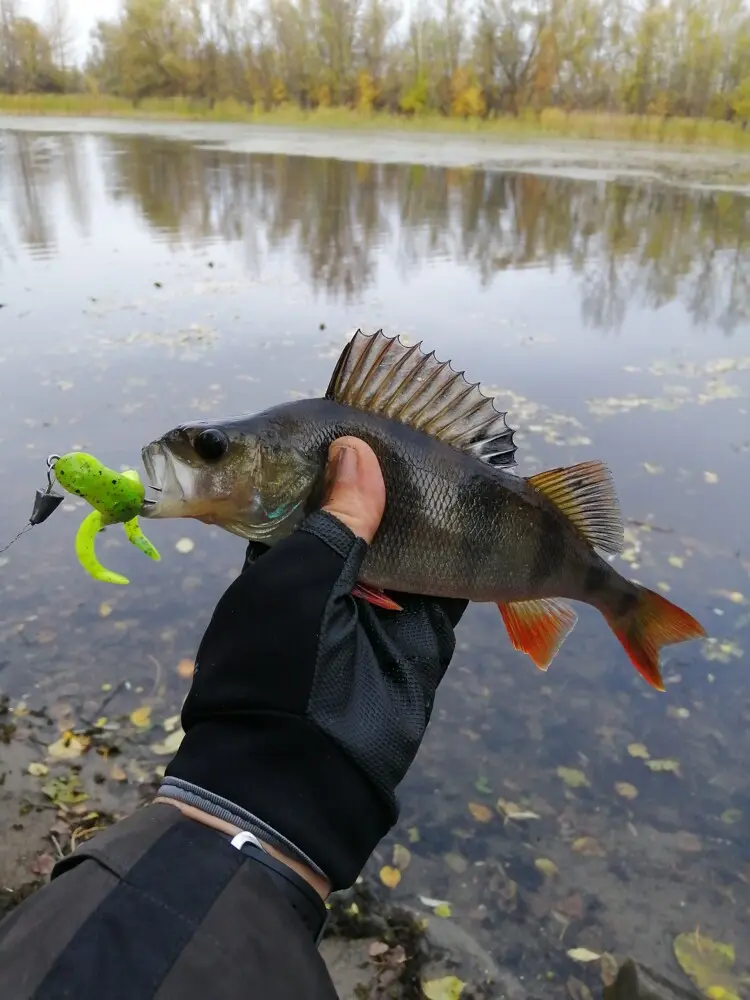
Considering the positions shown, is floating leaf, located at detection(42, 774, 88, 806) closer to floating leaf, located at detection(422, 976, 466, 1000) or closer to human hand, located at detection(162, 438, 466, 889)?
floating leaf, located at detection(422, 976, 466, 1000)

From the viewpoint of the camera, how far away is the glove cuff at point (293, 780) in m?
1.71

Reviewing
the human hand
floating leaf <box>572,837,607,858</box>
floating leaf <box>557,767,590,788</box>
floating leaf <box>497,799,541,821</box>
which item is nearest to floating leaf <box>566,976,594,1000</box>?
floating leaf <box>572,837,607,858</box>

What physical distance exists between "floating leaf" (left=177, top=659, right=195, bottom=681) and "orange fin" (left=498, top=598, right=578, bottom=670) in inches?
81.7

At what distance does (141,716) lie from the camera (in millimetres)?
3992

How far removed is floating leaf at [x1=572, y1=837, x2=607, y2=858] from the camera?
3.39 m

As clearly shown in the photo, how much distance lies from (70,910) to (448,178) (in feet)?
84.8

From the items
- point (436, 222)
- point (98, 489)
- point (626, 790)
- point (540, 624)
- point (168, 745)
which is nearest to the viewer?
point (98, 489)

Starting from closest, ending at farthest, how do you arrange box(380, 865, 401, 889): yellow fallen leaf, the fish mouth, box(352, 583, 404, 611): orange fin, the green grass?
the fish mouth, box(352, 583, 404, 611): orange fin, box(380, 865, 401, 889): yellow fallen leaf, the green grass

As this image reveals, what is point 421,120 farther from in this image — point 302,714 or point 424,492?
point 302,714

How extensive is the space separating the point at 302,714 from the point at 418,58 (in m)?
80.0

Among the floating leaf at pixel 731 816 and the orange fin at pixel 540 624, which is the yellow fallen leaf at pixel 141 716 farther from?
the floating leaf at pixel 731 816

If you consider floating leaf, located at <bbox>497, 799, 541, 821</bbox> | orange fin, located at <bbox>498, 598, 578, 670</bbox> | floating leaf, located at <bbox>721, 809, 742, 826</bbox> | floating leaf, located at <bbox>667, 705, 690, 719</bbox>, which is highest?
orange fin, located at <bbox>498, 598, 578, 670</bbox>

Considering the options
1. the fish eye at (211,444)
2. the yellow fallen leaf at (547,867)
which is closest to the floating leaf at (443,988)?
the yellow fallen leaf at (547,867)

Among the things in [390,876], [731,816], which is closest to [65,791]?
[390,876]
